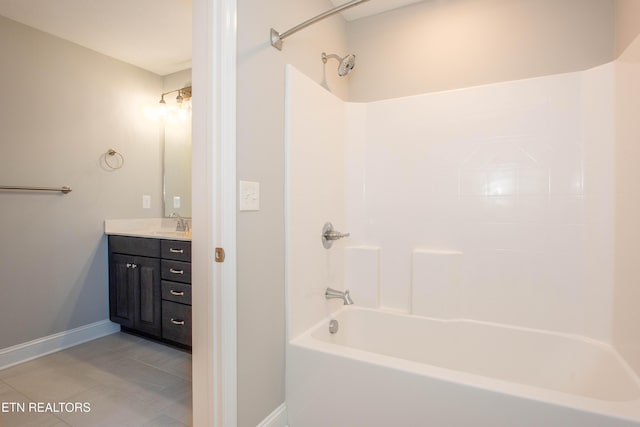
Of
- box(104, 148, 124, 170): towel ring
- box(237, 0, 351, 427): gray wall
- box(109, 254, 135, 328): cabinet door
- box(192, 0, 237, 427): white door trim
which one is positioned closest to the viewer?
box(192, 0, 237, 427): white door trim

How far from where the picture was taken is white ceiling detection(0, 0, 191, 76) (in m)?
2.03

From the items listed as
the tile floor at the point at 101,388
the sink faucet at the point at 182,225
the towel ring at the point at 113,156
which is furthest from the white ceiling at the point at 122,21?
the tile floor at the point at 101,388

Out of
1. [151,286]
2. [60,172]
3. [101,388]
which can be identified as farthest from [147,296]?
[60,172]

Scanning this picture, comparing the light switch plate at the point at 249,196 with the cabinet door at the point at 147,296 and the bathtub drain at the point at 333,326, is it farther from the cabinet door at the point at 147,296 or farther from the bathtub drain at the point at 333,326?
the cabinet door at the point at 147,296

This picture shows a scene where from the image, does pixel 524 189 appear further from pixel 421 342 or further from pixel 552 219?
pixel 421 342

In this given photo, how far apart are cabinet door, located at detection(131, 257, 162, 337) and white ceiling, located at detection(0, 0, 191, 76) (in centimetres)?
170

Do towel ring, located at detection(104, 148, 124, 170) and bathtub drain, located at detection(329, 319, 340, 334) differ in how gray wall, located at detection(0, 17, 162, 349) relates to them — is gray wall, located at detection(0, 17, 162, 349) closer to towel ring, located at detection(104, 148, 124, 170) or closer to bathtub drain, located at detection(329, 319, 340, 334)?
towel ring, located at detection(104, 148, 124, 170)

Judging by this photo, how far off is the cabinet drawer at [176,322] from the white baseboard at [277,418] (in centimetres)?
99

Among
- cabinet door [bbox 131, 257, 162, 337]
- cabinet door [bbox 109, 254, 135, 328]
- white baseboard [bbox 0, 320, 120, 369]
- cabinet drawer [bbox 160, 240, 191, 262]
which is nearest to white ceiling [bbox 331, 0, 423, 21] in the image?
cabinet drawer [bbox 160, 240, 191, 262]

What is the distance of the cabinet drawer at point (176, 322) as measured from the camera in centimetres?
220

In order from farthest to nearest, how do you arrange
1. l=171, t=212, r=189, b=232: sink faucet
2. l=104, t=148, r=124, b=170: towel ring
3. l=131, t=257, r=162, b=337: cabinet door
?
1. l=171, t=212, r=189, b=232: sink faucet
2. l=104, t=148, r=124, b=170: towel ring
3. l=131, t=257, r=162, b=337: cabinet door

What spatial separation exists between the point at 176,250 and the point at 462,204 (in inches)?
75.9

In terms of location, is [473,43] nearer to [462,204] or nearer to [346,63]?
[346,63]

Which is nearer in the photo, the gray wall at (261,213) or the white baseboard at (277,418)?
the gray wall at (261,213)
